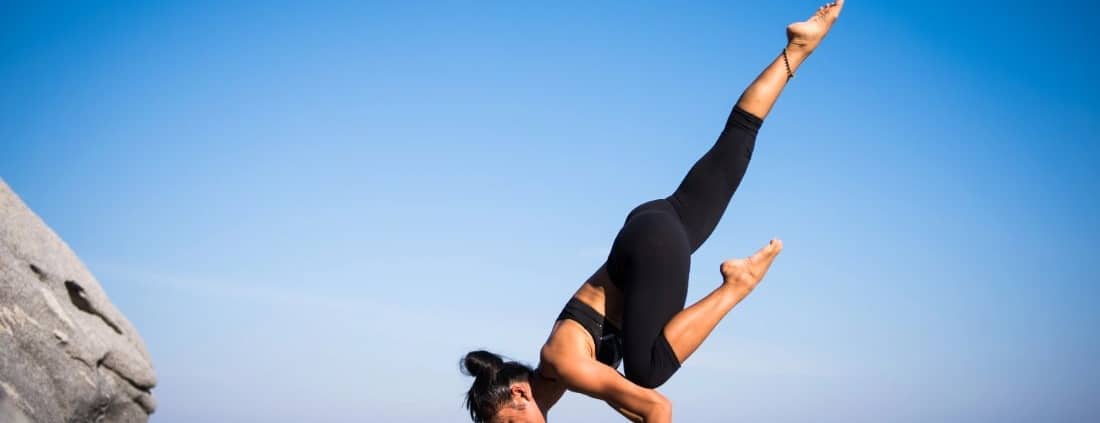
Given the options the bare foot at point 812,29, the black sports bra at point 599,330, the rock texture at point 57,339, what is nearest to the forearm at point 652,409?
the black sports bra at point 599,330

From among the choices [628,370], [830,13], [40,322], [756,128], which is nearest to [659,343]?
[628,370]

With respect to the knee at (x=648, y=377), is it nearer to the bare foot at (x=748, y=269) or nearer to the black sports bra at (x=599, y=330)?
the black sports bra at (x=599, y=330)

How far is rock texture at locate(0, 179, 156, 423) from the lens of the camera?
23.3 ft

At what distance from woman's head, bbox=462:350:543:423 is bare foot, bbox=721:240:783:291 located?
1.07m

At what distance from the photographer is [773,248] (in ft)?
15.4

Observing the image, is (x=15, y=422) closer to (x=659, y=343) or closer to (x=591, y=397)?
(x=591, y=397)

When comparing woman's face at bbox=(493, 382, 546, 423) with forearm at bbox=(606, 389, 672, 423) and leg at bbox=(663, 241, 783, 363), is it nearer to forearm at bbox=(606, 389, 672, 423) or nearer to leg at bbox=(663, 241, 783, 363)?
forearm at bbox=(606, 389, 672, 423)

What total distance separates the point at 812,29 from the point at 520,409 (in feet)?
8.09

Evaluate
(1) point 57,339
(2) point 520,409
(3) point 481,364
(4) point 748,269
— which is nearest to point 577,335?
(2) point 520,409

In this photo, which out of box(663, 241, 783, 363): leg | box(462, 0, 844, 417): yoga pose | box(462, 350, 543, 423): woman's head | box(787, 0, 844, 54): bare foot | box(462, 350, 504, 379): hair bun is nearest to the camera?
box(462, 0, 844, 417): yoga pose

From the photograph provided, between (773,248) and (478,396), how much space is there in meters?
1.65

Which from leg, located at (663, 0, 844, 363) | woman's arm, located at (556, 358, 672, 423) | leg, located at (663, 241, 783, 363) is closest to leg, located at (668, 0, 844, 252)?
leg, located at (663, 0, 844, 363)

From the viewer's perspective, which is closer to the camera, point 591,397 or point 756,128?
point 591,397

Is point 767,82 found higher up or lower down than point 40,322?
higher up
